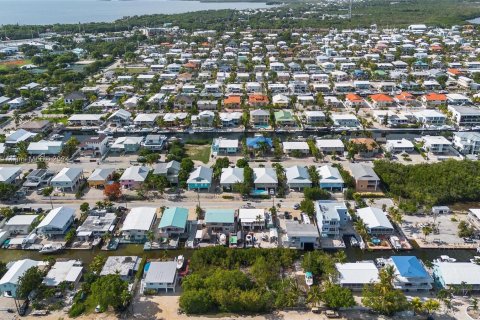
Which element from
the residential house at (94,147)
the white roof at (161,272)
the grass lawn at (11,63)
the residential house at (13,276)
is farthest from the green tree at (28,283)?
the grass lawn at (11,63)

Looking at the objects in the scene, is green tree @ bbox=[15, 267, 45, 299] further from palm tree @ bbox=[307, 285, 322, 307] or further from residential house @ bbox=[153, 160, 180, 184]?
palm tree @ bbox=[307, 285, 322, 307]

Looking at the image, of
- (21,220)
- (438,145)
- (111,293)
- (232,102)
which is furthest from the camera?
(232,102)

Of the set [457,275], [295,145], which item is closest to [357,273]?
[457,275]

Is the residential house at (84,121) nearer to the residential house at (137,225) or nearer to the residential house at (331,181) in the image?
the residential house at (137,225)

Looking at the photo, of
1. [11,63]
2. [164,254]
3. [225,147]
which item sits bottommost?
[164,254]

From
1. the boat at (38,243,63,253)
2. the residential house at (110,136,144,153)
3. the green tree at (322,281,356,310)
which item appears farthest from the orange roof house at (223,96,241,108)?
the green tree at (322,281,356,310)

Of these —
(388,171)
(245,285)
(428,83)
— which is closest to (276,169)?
(388,171)

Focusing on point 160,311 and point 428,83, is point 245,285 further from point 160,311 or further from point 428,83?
point 428,83

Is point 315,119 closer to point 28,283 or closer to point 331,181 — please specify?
point 331,181
